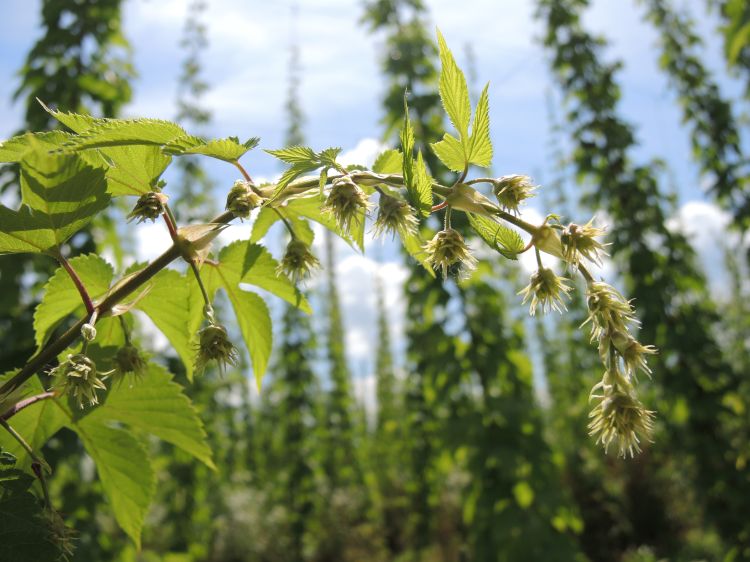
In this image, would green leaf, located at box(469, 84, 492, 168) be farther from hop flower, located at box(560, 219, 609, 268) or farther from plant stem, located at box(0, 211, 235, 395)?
plant stem, located at box(0, 211, 235, 395)

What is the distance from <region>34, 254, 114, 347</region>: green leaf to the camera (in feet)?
2.69

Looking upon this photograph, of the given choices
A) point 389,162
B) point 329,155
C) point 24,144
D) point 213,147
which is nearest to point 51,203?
point 24,144

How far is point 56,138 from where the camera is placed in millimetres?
703

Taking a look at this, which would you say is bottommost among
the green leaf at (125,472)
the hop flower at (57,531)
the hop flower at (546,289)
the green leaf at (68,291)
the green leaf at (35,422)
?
the hop flower at (57,531)

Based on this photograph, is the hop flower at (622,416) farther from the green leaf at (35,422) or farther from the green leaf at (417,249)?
the green leaf at (35,422)

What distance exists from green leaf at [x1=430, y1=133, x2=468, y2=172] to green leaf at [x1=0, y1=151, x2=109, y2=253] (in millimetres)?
365

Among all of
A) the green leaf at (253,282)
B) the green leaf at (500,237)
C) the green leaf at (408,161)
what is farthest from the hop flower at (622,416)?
the green leaf at (253,282)

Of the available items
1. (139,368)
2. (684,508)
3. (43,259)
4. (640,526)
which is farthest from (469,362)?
→ (684,508)

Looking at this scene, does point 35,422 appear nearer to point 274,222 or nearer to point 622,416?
point 274,222

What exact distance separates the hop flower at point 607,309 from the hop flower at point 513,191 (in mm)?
115

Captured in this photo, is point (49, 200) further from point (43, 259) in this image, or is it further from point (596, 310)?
point (43, 259)

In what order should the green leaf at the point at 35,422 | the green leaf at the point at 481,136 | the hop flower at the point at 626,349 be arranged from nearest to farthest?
the hop flower at the point at 626,349 < the green leaf at the point at 481,136 < the green leaf at the point at 35,422

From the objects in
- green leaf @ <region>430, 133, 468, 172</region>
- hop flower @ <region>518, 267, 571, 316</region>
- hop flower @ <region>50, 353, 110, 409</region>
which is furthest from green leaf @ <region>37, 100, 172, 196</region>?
hop flower @ <region>518, 267, 571, 316</region>

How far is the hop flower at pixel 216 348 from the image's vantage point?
74 cm
